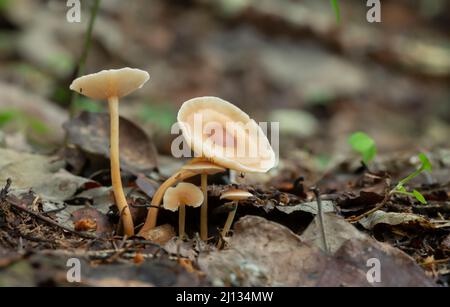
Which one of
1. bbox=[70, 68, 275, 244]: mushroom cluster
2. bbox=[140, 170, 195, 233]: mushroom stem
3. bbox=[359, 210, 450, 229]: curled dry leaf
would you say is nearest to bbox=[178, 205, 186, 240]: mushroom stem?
bbox=[70, 68, 275, 244]: mushroom cluster

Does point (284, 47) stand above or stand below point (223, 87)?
above

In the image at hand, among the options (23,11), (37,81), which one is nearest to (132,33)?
(23,11)

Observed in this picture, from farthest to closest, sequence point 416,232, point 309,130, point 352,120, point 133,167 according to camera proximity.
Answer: point 352,120, point 309,130, point 133,167, point 416,232

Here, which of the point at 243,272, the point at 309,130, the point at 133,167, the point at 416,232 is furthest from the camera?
the point at 309,130

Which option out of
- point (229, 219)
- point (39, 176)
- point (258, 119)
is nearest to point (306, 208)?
point (229, 219)

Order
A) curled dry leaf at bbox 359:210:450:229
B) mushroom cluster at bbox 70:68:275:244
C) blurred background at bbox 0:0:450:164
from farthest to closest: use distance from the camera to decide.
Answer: blurred background at bbox 0:0:450:164 → curled dry leaf at bbox 359:210:450:229 → mushroom cluster at bbox 70:68:275:244

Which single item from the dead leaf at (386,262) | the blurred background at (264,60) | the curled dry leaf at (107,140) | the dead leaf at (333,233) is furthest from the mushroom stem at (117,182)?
the blurred background at (264,60)

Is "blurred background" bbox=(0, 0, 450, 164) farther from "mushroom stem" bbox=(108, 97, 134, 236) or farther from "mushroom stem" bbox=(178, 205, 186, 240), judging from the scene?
"mushroom stem" bbox=(178, 205, 186, 240)

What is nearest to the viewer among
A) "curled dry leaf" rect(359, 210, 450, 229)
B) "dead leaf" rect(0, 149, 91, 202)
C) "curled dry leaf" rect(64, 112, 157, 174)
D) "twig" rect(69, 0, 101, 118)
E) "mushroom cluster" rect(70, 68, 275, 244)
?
"mushroom cluster" rect(70, 68, 275, 244)

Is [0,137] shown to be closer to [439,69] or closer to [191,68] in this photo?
[191,68]
